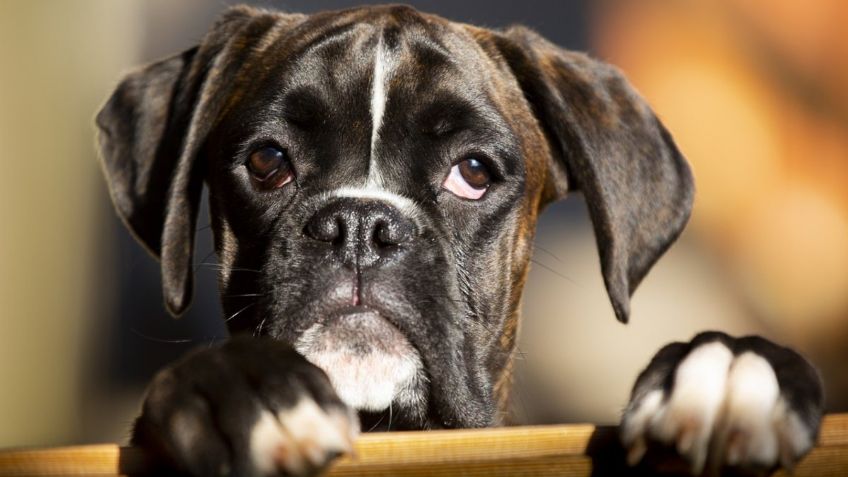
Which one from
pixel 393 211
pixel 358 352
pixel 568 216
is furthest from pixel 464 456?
pixel 568 216

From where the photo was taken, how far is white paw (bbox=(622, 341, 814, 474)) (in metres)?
1.72

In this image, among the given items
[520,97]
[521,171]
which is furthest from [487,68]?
[521,171]

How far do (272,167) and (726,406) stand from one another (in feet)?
4.02

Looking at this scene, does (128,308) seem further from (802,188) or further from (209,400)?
(209,400)

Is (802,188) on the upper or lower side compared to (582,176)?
lower

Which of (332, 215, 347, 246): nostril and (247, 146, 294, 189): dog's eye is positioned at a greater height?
(332, 215, 347, 246): nostril

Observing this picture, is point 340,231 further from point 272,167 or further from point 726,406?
point 726,406

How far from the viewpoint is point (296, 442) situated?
5.56 ft

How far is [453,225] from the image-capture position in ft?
8.71

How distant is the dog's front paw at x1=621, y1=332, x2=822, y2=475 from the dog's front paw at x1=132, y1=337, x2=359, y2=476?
0.45m

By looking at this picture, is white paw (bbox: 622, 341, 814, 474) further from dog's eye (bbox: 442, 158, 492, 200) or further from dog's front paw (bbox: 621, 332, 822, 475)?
dog's eye (bbox: 442, 158, 492, 200)

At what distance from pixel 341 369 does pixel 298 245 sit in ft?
0.91

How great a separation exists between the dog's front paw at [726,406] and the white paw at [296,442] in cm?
41

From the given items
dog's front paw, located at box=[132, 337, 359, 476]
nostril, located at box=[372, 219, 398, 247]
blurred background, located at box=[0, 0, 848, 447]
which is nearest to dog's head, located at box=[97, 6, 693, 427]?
nostril, located at box=[372, 219, 398, 247]
